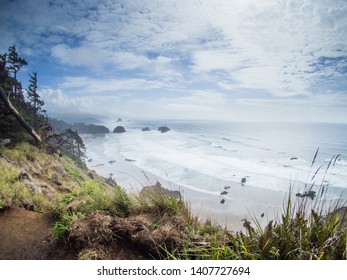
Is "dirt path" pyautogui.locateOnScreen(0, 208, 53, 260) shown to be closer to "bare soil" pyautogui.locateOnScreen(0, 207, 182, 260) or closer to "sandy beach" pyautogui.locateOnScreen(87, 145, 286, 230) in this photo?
"bare soil" pyautogui.locateOnScreen(0, 207, 182, 260)

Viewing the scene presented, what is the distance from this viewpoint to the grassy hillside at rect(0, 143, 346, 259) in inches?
77.9

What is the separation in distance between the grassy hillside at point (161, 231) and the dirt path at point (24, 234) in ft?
0.39

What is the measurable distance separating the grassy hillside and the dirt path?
12 centimetres

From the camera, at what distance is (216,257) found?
2064 mm

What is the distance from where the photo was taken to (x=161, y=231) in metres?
2.59

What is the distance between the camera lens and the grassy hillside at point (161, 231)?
6.49 feet

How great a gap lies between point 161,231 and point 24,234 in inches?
80.5

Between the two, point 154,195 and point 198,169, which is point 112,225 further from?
point 198,169

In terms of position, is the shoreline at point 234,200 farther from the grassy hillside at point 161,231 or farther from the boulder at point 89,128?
the boulder at point 89,128

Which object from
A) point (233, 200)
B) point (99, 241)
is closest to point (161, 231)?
point (99, 241)

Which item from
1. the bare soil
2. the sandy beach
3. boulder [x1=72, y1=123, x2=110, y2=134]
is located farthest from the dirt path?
boulder [x1=72, y1=123, x2=110, y2=134]

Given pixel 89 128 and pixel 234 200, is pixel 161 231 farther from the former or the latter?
pixel 89 128

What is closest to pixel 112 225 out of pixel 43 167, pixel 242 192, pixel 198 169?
pixel 43 167
